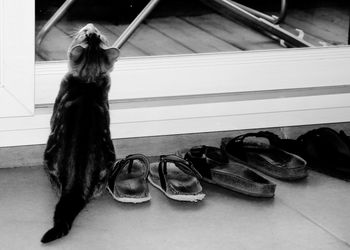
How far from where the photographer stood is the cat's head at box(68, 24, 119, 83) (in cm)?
185

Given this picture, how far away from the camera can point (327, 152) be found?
2217 millimetres

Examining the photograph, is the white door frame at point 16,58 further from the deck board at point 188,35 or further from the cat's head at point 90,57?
the deck board at point 188,35

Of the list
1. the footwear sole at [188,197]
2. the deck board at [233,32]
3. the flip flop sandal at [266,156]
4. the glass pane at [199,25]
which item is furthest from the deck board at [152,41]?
the footwear sole at [188,197]

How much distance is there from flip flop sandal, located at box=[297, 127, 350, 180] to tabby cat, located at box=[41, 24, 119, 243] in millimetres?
709

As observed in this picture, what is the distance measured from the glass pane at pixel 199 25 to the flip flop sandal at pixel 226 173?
1.41 feet

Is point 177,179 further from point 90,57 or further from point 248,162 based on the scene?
point 90,57

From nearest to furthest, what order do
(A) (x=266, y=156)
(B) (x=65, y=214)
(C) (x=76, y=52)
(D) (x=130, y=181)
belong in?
(B) (x=65, y=214)
(C) (x=76, y=52)
(D) (x=130, y=181)
(A) (x=266, y=156)

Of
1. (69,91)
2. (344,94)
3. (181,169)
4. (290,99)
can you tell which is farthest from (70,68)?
(344,94)

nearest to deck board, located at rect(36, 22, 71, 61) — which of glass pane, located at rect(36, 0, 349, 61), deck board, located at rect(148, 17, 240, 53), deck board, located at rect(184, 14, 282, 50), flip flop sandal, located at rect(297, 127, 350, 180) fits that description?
glass pane, located at rect(36, 0, 349, 61)

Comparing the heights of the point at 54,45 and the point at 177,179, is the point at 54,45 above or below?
above

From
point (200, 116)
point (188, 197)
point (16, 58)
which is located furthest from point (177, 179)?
point (16, 58)

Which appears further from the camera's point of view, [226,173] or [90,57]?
[226,173]

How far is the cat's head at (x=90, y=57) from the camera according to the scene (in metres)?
1.85

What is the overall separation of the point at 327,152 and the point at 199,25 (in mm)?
678
